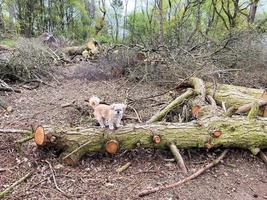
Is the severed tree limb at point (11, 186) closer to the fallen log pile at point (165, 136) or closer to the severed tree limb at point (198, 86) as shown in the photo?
the fallen log pile at point (165, 136)

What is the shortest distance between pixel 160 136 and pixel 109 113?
2.26ft

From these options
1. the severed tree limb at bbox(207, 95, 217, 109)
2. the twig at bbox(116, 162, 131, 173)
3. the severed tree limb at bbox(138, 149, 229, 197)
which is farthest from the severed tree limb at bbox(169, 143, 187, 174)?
the severed tree limb at bbox(207, 95, 217, 109)

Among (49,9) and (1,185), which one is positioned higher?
(49,9)

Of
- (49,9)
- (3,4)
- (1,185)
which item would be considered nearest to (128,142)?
(1,185)

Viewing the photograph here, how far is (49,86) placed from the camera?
812 cm

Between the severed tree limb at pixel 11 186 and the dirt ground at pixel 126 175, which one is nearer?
the severed tree limb at pixel 11 186

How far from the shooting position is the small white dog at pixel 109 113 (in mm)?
4293

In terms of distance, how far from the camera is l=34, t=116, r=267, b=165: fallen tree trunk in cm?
434

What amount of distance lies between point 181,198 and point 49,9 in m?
16.0

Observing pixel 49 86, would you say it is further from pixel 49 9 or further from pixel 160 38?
pixel 49 9

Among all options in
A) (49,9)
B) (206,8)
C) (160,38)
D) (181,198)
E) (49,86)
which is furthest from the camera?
(49,9)

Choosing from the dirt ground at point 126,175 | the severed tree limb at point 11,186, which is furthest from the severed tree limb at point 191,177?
the severed tree limb at point 11,186

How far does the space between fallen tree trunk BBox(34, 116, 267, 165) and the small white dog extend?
113 millimetres

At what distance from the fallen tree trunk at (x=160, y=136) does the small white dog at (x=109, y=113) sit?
0.11 m
